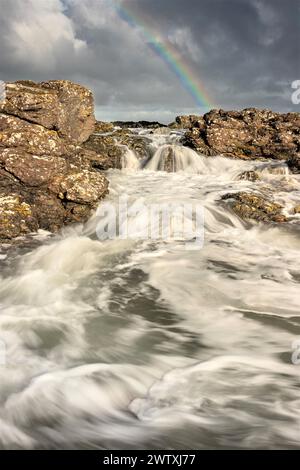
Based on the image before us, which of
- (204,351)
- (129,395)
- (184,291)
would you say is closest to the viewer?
(129,395)

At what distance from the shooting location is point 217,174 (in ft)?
67.1

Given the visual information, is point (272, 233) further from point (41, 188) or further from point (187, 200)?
point (41, 188)

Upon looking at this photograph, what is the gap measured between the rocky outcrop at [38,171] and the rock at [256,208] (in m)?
4.71

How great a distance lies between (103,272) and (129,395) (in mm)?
4760

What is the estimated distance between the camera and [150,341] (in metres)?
6.21

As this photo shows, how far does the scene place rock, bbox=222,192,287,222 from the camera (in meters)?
13.2

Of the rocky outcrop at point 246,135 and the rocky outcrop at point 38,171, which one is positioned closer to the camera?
the rocky outcrop at point 38,171

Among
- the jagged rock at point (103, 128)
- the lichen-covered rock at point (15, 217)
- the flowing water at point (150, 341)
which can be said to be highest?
the jagged rock at point (103, 128)

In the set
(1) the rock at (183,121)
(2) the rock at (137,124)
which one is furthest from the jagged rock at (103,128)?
(2) the rock at (137,124)

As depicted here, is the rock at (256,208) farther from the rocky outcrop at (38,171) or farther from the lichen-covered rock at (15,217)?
the lichen-covered rock at (15,217)

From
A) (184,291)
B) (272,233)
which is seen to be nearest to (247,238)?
(272,233)

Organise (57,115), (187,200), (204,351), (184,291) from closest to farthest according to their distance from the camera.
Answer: (204,351) < (184,291) < (57,115) < (187,200)

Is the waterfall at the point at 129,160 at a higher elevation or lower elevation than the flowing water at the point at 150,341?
higher

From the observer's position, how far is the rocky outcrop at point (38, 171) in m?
11.5
